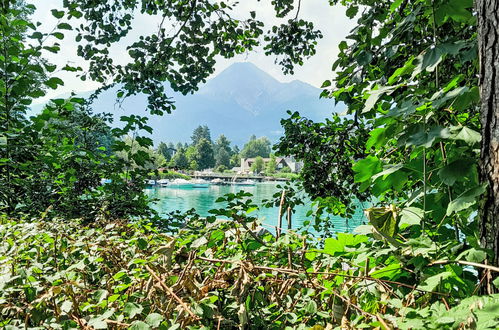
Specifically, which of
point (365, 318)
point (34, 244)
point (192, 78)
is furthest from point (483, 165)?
point (192, 78)

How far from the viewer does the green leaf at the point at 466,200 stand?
36.9 inches

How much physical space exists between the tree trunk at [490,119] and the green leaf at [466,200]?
75 mm

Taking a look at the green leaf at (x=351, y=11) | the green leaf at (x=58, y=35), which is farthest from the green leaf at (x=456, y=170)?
the green leaf at (x=58, y=35)

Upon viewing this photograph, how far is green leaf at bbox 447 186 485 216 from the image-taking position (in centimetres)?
94

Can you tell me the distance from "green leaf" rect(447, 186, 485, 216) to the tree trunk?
0.25 feet

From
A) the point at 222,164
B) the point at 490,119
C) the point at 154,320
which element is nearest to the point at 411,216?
the point at 490,119

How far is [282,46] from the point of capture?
4.95 meters

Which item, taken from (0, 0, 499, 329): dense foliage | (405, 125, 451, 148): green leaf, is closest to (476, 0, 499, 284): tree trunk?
(0, 0, 499, 329): dense foliage

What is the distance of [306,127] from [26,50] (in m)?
3.32

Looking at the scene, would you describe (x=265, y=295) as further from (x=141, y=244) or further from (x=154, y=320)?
(x=141, y=244)

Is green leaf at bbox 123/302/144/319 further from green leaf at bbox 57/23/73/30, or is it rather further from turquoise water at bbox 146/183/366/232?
green leaf at bbox 57/23/73/30

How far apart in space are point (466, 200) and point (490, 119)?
288mm

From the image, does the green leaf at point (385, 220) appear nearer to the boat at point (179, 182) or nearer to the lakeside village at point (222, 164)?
the boat at point (179, 182)

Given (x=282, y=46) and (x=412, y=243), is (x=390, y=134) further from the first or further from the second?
(x=282, y=46)
